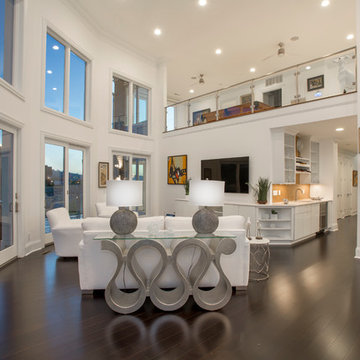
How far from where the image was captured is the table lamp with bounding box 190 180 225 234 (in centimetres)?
315

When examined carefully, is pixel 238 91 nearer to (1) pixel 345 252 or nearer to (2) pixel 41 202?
(1) pixel 345 252

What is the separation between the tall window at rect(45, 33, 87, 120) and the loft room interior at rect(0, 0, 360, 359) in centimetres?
4

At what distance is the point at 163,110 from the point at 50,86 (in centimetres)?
401

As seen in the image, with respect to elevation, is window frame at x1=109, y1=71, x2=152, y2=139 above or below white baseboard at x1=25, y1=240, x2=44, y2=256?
above

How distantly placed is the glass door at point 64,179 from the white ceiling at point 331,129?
17.8 ft

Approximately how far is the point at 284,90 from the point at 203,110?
2552 millimetres

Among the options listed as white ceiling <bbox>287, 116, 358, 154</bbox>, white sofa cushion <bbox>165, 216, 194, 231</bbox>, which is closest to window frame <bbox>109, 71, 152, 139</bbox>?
white ceiling <bbox>287, 116, 358, 154</bbox>

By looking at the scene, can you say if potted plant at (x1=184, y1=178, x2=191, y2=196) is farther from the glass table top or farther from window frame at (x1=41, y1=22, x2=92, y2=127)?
the glass table top

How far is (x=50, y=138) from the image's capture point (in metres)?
5.96

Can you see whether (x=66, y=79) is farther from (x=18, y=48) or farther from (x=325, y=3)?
(x=325, y=3)

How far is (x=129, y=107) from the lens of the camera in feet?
28.9

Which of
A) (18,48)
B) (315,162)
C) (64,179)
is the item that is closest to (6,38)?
(18,48)

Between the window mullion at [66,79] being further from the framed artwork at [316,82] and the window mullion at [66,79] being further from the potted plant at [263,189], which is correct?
the framed artwork at [316,82]

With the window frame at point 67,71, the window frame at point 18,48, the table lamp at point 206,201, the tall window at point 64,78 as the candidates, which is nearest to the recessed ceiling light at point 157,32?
the window frame at point 67,71
